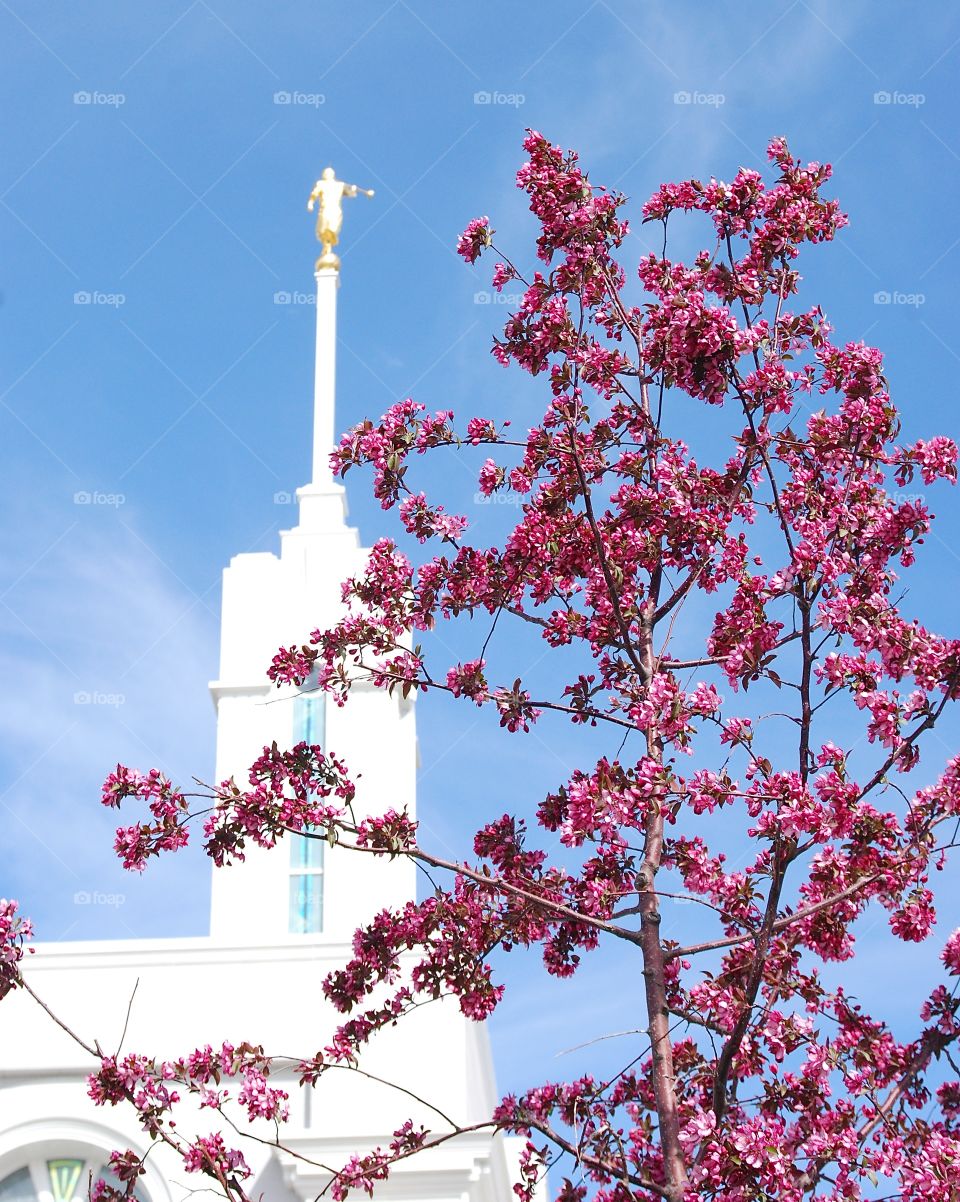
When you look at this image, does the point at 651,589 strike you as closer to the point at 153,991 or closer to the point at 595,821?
the point at 595,821

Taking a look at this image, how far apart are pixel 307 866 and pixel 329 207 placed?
34.8ft

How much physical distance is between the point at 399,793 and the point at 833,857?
1306 centimetres

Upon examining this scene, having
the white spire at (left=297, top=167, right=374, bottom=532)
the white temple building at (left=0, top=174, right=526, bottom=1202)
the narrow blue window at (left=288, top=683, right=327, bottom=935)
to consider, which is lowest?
the white temple building at (left=0, top=174, right=526, bottom=1202)

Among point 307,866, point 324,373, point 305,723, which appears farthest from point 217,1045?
point 324,373

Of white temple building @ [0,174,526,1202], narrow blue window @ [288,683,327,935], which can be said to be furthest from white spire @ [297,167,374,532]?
white temple building @ [0,174,526,1202]

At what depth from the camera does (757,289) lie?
18.5ft

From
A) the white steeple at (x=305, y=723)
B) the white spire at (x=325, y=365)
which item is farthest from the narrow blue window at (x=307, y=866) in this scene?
the white spire at (x=325, y=365)

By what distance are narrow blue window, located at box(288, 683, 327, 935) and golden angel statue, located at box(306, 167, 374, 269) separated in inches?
312

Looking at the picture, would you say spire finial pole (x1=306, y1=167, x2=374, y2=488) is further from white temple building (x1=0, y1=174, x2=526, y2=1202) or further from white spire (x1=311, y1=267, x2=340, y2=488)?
white temple building (x1=0, y1=174, x2=526, y2=1202)

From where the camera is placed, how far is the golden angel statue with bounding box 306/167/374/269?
2280 cm

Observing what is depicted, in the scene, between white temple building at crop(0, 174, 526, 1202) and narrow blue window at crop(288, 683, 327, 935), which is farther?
narrow blue window at crop(288, 683, 327, 935)

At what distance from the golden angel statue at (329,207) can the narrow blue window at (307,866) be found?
7937mm

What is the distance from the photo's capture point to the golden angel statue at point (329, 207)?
22797mm

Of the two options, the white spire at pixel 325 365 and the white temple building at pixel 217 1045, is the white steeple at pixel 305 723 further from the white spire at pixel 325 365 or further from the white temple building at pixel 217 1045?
the white temple building at pixel 217 1045
